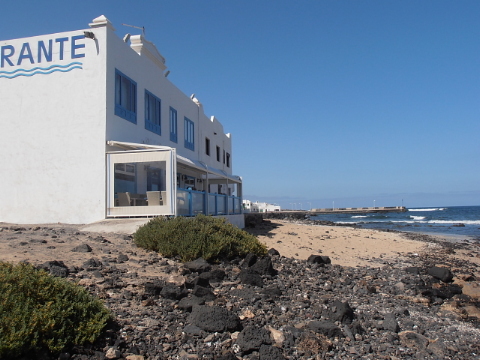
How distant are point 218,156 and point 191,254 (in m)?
21.2

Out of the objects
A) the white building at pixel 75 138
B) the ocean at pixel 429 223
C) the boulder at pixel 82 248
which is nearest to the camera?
the boulder at pixel 82 248

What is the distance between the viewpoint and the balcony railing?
14.3 metres

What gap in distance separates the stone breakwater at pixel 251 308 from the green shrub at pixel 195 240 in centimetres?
31

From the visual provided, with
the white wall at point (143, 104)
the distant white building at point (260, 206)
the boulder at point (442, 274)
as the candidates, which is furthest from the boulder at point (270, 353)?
the distant white building at point (260, 206)

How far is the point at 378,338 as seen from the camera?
632cm

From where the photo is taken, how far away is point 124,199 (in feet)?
47.3

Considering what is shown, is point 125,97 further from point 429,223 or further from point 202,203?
point 429,223

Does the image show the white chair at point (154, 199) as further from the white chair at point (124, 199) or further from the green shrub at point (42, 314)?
the green shrub at point (42, 314)

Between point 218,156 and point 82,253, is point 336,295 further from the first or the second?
point 218,156

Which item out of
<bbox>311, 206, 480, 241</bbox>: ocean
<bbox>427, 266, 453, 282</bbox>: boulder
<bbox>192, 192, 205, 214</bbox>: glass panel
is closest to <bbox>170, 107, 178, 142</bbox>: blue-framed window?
<bbox>192, 192, 205, 214</bbox>: glass panel

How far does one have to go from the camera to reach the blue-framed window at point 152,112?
17.7 metres

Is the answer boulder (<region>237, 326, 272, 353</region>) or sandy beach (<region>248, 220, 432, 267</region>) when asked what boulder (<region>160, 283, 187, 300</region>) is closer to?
boulder (<region>237, 326, 272, 353</region>)

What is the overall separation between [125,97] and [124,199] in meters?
4.04

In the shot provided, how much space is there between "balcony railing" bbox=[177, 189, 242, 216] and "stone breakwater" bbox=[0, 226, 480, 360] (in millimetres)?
4014
